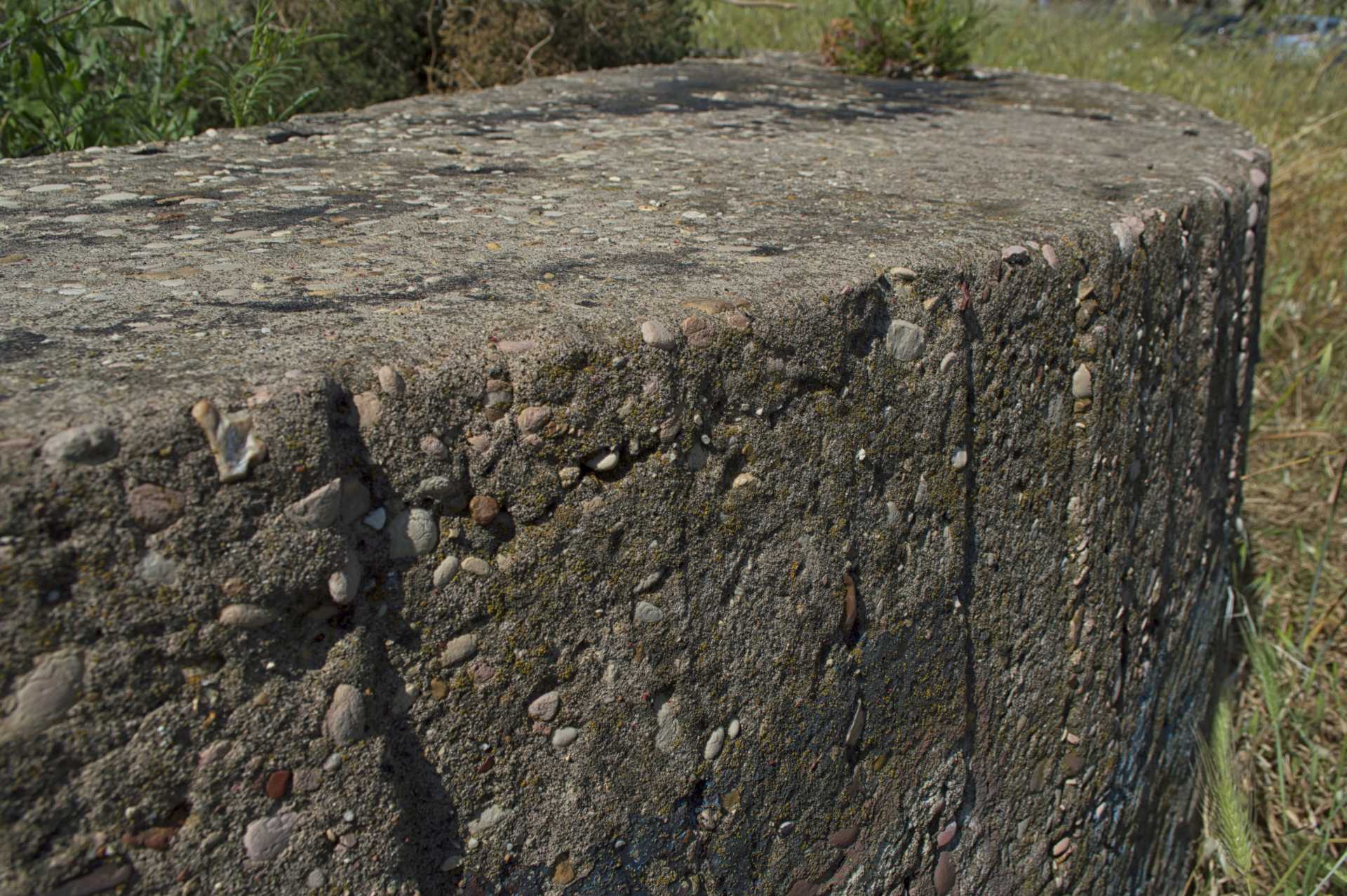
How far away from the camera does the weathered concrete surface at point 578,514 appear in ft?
2.86

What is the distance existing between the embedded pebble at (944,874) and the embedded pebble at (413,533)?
1022mm

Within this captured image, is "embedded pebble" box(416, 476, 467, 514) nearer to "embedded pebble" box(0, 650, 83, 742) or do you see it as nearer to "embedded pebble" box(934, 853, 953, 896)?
"embedded pebble" box(0, 650, 83, 742)

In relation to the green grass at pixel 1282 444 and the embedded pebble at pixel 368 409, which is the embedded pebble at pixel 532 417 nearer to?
the embedded pebble at pixel 368 409

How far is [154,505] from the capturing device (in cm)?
84

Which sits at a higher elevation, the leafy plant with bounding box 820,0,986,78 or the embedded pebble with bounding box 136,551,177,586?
the leafy plant with bounding box 820,0,986,78

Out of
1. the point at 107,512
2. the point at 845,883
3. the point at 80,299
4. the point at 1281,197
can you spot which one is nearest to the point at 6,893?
the point at 107,512

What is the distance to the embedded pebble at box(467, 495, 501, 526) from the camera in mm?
1031

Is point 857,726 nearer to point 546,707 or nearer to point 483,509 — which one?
point 546,707

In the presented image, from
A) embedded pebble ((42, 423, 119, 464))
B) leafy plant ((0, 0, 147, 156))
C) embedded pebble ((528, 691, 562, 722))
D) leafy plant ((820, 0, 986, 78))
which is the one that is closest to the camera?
embedded pebble ((42, 423, 119, 464))

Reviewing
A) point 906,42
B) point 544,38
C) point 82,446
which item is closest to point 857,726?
point 82,446

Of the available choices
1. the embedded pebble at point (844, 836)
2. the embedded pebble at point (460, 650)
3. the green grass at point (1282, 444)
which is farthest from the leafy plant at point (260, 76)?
the green grass at point (1282, 444)

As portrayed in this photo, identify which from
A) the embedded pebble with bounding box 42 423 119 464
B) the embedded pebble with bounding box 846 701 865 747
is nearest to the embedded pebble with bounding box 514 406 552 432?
the embedded pebble with bounding box 42 423 119 464

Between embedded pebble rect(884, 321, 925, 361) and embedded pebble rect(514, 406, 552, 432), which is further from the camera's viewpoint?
embedded pebble rect(884, 321, 925, 361)

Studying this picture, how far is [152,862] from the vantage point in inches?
35.1
